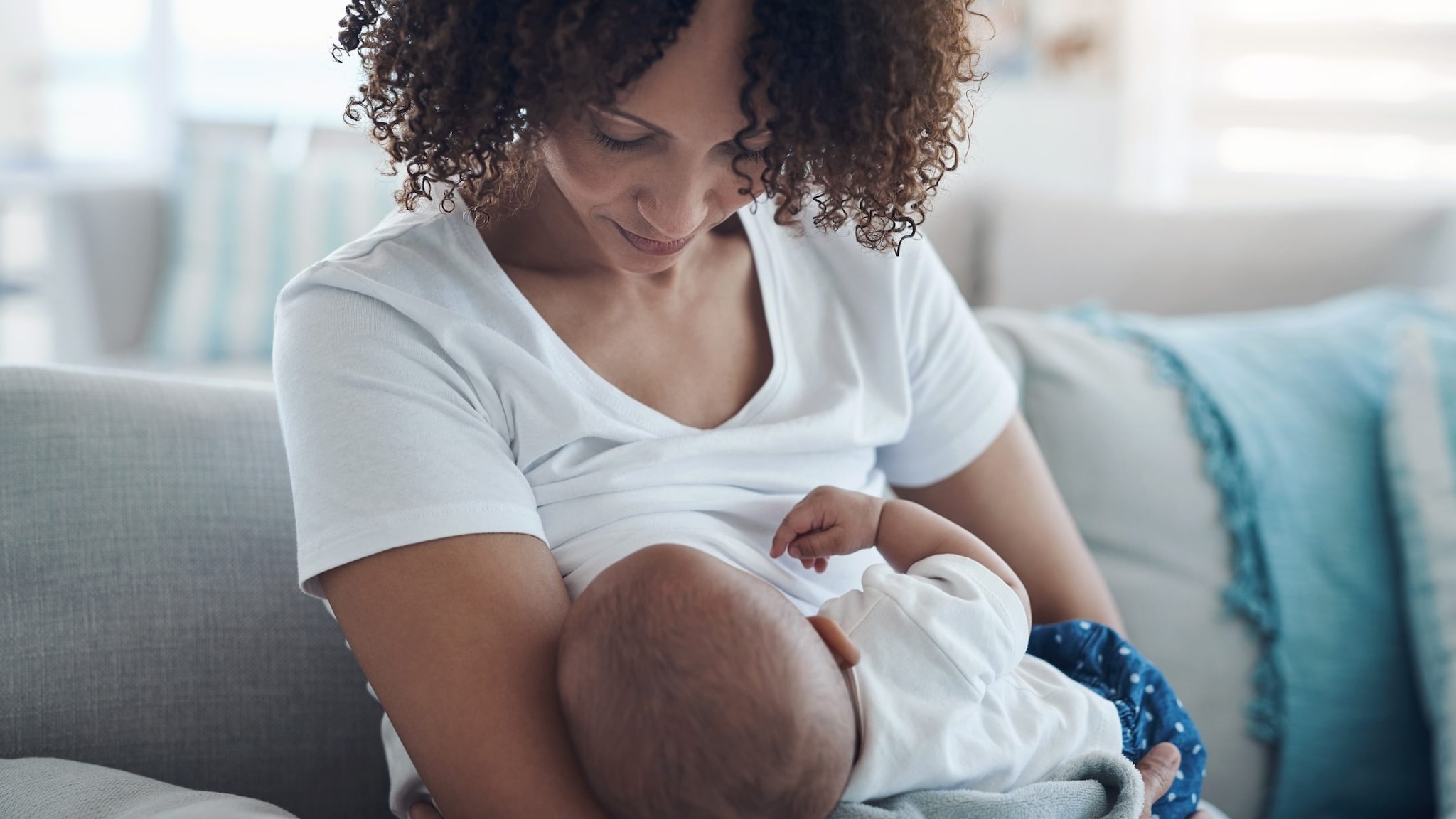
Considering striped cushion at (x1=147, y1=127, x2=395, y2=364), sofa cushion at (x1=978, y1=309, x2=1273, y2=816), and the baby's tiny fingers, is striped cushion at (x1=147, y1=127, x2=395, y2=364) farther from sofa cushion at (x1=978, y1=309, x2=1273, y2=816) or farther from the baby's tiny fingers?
the baby's tiny fingers

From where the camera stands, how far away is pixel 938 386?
1.21 meters

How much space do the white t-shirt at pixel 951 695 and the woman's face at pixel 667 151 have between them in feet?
1.04

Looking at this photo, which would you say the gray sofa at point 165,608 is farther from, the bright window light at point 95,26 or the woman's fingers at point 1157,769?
the bright window light at point 95,26

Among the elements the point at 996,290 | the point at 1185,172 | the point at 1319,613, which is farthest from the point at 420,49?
the point at 1185,172

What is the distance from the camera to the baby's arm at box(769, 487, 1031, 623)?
102cm

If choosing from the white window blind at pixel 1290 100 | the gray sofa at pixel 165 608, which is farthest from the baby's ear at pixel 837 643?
the white window blind at pixel 1290 100

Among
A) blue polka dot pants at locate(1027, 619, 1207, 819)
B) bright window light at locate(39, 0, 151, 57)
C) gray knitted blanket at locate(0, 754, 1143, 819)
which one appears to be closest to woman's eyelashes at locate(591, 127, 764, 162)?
gray knitted blanket at locate(0, 754, 1143, 819)

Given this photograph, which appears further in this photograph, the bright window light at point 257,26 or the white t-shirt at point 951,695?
the bright window light at point 257,26

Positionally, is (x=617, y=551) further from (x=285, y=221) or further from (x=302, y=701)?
(x=285, y=221)

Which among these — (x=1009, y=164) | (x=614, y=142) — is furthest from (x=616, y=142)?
(x=1009, y=164)

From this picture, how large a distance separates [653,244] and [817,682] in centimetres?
35

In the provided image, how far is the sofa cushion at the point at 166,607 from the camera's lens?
105cm

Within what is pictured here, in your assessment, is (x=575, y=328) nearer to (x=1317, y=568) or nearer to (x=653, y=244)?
(x=653, y=244)

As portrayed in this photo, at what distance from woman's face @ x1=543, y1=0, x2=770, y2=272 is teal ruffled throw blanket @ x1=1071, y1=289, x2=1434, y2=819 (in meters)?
0.92
